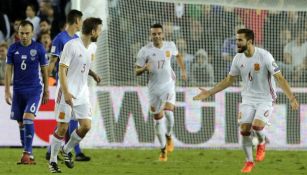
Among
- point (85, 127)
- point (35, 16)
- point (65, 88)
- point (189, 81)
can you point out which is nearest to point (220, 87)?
point (85, 127)

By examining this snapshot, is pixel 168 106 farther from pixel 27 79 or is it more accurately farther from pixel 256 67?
pixel 256 67

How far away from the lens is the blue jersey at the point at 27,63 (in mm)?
15266

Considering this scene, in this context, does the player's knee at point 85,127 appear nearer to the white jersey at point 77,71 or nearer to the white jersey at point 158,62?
the white jersey at point 77,71

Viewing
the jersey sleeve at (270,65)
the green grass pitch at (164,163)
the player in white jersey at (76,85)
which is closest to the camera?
the player in white jersey at (76,85)

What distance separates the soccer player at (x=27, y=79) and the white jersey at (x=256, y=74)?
2.92m

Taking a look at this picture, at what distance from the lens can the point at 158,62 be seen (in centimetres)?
1769

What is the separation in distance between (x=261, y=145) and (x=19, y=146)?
17.3 ft

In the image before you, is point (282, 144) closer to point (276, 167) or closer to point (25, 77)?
point (276, 167)

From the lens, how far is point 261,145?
16.4m

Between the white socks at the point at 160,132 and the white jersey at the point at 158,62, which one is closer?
the white socks at the point at 160,132

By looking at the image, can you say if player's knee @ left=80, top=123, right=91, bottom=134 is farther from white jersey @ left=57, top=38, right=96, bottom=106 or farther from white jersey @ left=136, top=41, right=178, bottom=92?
white jersey @ left=136, top=41, right=178, bottom=92

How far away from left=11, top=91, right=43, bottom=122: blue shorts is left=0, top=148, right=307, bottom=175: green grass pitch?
78cm

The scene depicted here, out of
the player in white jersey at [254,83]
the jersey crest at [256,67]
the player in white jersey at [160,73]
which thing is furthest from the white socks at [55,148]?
the player in white jersey at [160,73]

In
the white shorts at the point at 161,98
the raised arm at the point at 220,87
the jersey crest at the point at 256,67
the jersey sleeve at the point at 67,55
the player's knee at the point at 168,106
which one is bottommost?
the player's knee at the point at 168,106
